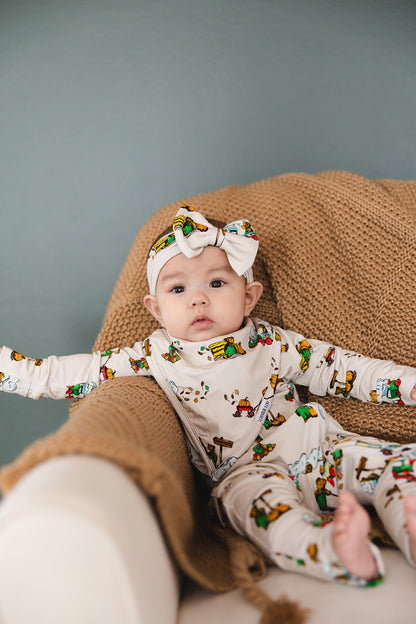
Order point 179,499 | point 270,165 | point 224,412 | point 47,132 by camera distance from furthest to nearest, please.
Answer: point 270,165 < point 47,132 < point 224,412 < point 179,499

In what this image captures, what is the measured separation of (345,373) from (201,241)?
416mm

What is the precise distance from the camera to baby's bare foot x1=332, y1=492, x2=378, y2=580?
0.69 m

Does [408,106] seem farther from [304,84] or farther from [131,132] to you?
[131,132]

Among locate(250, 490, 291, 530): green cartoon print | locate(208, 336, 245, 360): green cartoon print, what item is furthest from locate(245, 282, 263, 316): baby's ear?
locate(250, 490, 291, 530): green cartoon print

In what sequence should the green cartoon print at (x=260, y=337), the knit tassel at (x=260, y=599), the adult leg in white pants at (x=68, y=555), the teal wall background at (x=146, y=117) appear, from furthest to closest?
the teal wall background at (x=146, y=117), the green cartoon print at (x=260, y=337), the knit tassel at (x=260, y=599), the adult leg in white pants at (x=68, y=555)

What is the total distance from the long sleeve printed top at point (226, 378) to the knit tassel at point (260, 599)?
27cm

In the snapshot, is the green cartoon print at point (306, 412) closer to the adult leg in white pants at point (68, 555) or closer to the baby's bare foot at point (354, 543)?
the baby's bare foot at point (354, 543)

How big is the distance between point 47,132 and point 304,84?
768 mm

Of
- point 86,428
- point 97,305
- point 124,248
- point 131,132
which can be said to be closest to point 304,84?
point 131,132

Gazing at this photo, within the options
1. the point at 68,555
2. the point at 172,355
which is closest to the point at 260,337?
the point at 172,355

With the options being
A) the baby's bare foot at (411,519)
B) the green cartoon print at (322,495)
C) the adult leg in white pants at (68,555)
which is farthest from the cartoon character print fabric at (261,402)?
the adult leg in white pants at (68,555)

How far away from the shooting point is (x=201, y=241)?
1.05m

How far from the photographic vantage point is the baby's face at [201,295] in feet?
3.48

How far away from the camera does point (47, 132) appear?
1497mm
